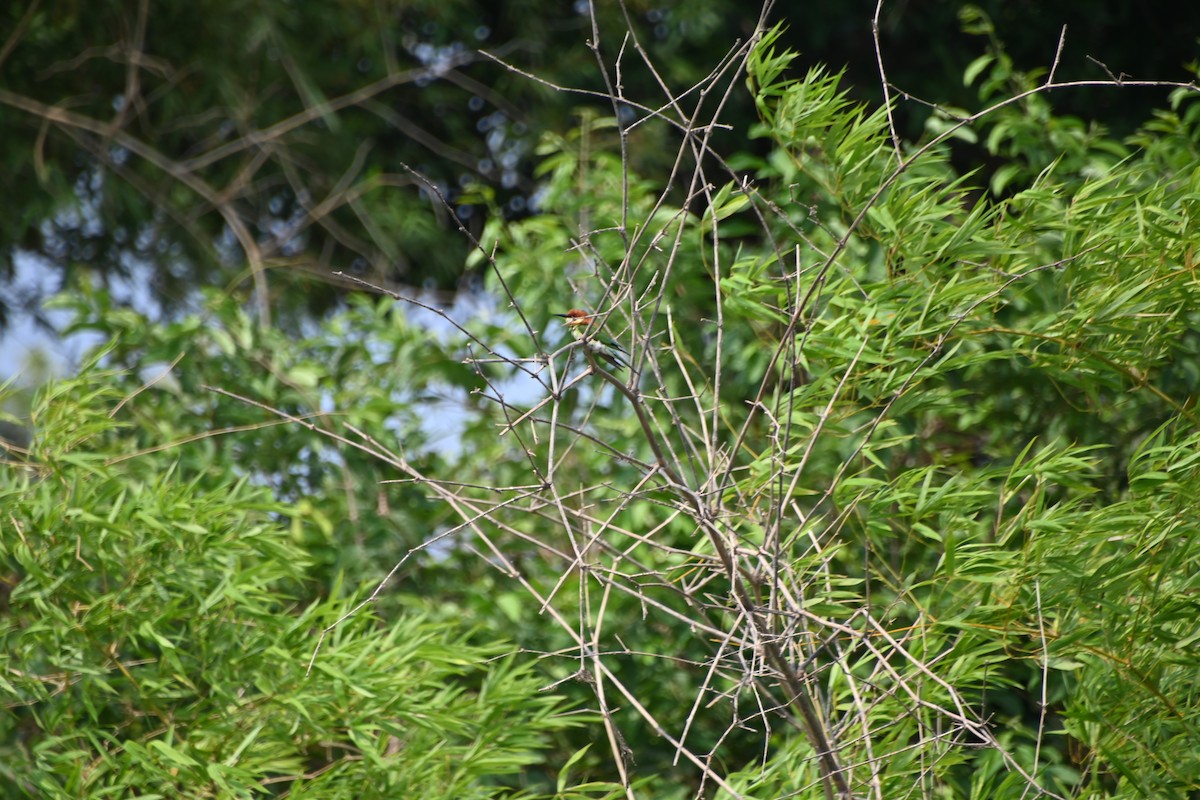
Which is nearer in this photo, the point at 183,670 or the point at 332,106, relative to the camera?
the point at 183,670

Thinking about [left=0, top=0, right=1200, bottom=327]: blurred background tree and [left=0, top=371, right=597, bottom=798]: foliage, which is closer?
[left=0, top=371, right=597, bottom=798]: foliage

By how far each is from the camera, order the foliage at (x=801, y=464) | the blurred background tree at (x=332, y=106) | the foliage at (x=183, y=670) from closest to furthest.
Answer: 1. the foliage at (x=801, y=464)
2. the foliage at (x=183, y=670)
3. the blurred background tree at (x=332, y=106)

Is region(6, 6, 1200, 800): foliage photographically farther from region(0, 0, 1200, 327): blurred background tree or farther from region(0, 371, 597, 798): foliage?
region(0, 0, 1200, 327): blurred background tree

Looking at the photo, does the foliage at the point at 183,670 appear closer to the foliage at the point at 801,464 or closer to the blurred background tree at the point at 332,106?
the foliage at the point at 801,464

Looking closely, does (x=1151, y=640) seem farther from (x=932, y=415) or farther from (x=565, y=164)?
(x=565, y=164)

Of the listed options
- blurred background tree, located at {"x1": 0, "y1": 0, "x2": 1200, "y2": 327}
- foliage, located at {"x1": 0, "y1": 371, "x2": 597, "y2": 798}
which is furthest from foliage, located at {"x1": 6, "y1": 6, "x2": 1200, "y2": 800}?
blurred background tree, located at {"x1": 0, "y1": 0, "x2": 1200, "y2": 327}

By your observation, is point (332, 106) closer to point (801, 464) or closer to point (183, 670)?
point (183, 670)

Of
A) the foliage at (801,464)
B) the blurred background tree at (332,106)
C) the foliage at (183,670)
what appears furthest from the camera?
the blurred background tree at (332,106)

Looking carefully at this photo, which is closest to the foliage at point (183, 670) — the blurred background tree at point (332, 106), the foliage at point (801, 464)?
the foliage at point (801, 464)

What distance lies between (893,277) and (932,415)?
60 cm

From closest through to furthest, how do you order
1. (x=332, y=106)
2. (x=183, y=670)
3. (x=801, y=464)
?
(x=801, y=464) < (x=183, y=670) < (x=332, y=106)

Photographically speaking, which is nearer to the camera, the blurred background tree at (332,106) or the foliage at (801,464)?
the foliage at (801,464)

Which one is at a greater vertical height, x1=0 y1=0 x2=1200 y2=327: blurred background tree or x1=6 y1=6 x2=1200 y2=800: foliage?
x1=0 y1=0 x2=1200 y2=327: blurred background tree

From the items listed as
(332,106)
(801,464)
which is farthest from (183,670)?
(332,106)
